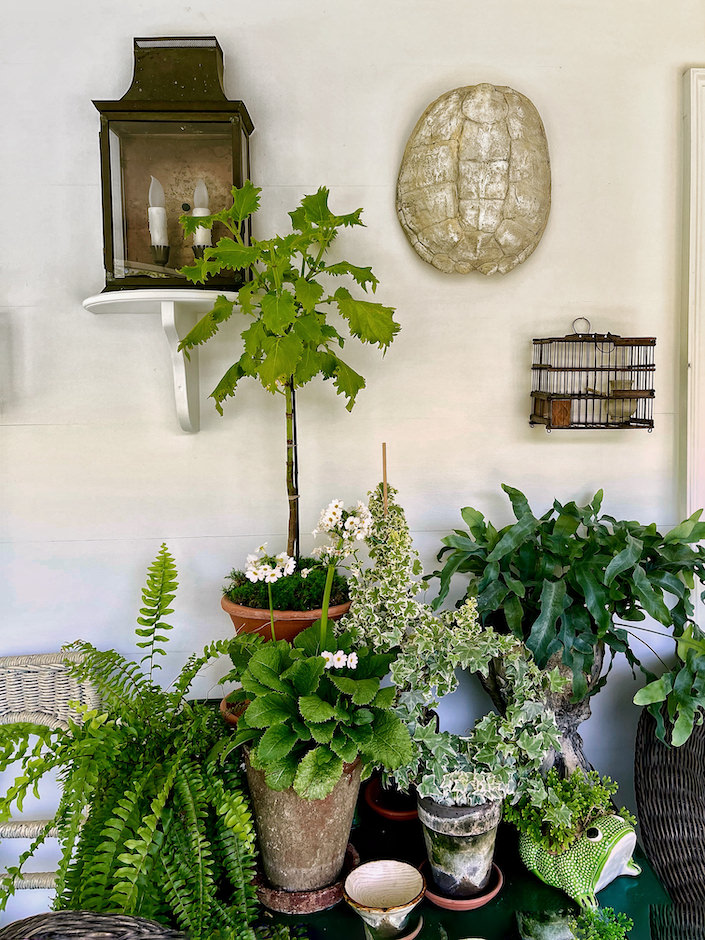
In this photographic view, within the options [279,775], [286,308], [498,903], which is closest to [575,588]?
[498,903]

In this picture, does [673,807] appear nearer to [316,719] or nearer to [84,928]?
[316,719]

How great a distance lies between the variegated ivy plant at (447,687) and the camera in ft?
4.14

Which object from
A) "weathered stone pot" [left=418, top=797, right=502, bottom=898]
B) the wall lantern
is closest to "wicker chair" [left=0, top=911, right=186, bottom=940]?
"weathered stone pot" [left=418, top=797, right=502, bottom=898]

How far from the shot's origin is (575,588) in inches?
58.5

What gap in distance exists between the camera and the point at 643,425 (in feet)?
5.49

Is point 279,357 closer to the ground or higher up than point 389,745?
higher up

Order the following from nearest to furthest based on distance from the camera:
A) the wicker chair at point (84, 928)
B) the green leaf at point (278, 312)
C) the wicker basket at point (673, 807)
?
the wicker chair at point (84, 928) → the green leaf at point (278, 312) → the wicker basket at point (673, 807)

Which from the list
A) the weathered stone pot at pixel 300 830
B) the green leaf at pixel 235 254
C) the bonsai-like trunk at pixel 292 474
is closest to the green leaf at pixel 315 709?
the weathered stone pot at pixel 300 830

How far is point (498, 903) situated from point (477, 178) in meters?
1.45

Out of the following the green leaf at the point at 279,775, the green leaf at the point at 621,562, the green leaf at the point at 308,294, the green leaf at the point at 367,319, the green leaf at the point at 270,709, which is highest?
the green leaf at the point at 308,294

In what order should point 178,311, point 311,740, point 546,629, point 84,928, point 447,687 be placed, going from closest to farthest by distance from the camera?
point 84,928, point 311,740, point 447,687, point 546,629, point 178,311

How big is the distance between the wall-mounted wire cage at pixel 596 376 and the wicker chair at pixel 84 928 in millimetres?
1246

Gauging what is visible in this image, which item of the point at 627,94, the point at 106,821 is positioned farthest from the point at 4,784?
the point at 627,94

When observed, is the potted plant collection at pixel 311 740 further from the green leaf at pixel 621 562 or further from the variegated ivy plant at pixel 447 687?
the green leaf at pixel 621 562
